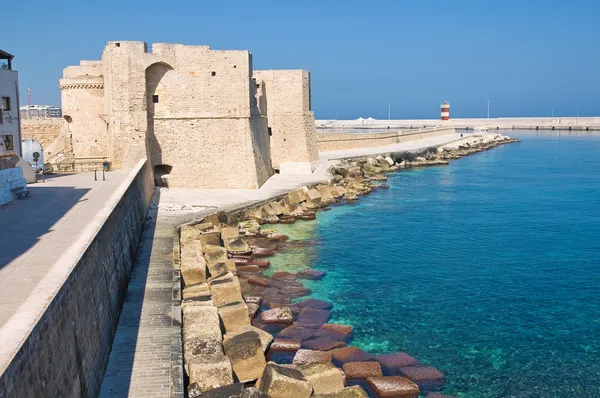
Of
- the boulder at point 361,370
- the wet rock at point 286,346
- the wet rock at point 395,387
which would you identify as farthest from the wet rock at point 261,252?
the wet rock at point 395,387

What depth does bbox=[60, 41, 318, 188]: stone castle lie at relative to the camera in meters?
21.2

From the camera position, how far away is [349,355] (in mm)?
9648

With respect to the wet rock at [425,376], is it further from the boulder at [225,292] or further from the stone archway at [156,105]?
the stone archway at [156,105]

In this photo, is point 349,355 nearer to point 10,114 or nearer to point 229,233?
point 229,233

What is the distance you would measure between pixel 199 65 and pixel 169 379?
16291 millimetres

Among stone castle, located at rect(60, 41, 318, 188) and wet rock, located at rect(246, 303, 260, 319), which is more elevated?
stone castle, located at rect(60, 41, 318, 188)

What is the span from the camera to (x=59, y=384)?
5.39 m

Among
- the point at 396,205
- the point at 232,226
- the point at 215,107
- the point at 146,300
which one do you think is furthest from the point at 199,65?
the point at 146,300

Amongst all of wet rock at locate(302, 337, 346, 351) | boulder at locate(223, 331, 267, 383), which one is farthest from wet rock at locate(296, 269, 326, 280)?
boulder at locate(223, 331, 267, 383)

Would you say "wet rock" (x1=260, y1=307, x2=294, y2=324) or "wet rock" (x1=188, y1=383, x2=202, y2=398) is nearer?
"wet rock" (x1=188, y1=383, x2=202, y2=398)

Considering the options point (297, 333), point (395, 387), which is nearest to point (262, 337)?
point (297, 333)

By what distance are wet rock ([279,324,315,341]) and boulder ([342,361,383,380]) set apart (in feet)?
4.47

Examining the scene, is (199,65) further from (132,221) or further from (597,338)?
(597,338)

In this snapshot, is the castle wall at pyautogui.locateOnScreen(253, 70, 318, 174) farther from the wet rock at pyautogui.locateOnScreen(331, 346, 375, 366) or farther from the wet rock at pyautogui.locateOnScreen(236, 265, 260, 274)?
the wet rock at pyautogui.locateOnScreen(331, 346, 375, 366)
